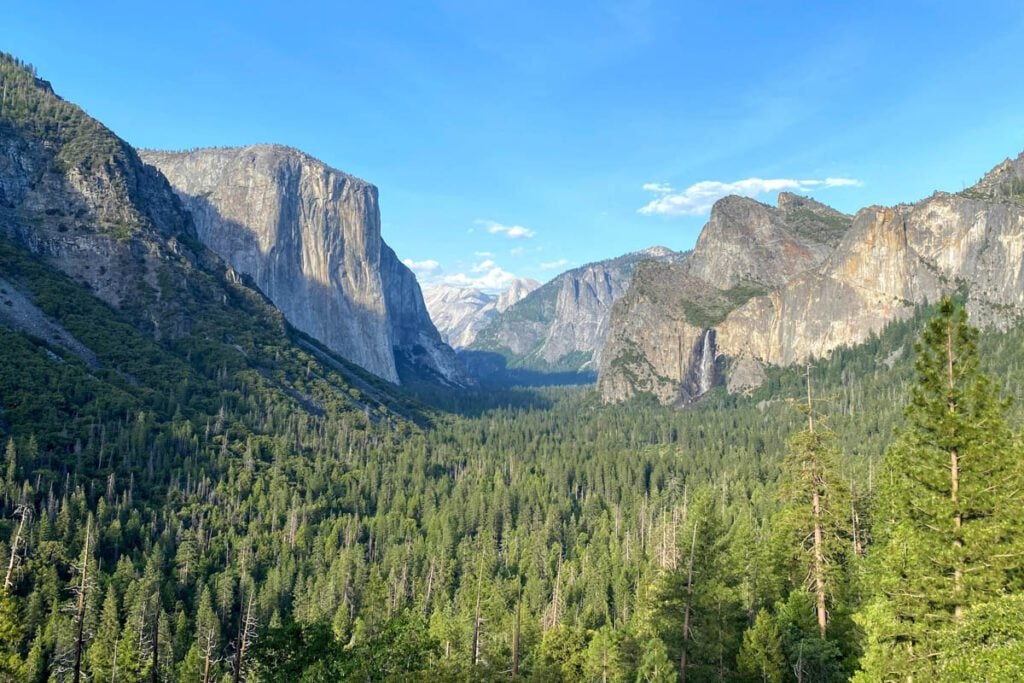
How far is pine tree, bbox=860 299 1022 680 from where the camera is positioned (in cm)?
2333

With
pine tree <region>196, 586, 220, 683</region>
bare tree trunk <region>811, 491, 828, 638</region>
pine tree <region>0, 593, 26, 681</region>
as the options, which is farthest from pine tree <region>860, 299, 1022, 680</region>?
pine tree <region>196, 586, 220, 683</region>

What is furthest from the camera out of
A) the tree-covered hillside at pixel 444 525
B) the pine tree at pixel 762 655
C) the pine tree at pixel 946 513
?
the pine tree at pixel 762 655

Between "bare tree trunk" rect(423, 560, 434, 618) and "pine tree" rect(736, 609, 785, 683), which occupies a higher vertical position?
"pine tree" rect(736, 609, 785, 683)

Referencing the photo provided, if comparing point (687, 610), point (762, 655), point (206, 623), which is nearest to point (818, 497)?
point (762, 655)

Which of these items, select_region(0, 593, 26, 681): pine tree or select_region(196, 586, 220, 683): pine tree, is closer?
select_region(0, 593, 26, 681): pine tree

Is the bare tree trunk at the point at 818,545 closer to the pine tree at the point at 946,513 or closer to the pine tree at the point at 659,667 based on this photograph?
the pine tree at the point at 659,667

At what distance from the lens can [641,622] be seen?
61562 millimetres

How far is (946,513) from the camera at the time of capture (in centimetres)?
2425

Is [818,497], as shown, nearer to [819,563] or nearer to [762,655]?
[819,563]

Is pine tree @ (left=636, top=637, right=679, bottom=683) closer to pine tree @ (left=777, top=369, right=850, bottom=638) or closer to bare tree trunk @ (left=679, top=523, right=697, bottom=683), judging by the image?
bare tree trunk @ (left=679, top=523, right=697, bottom=683)

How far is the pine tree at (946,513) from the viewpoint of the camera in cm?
2333

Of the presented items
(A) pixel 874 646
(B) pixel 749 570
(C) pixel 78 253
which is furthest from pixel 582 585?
(C) pixel 78 253

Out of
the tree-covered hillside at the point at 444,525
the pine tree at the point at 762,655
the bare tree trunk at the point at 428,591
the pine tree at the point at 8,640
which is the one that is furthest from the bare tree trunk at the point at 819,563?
the bare tree trunk at the point at 428,591

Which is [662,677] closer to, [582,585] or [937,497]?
[937,497]
